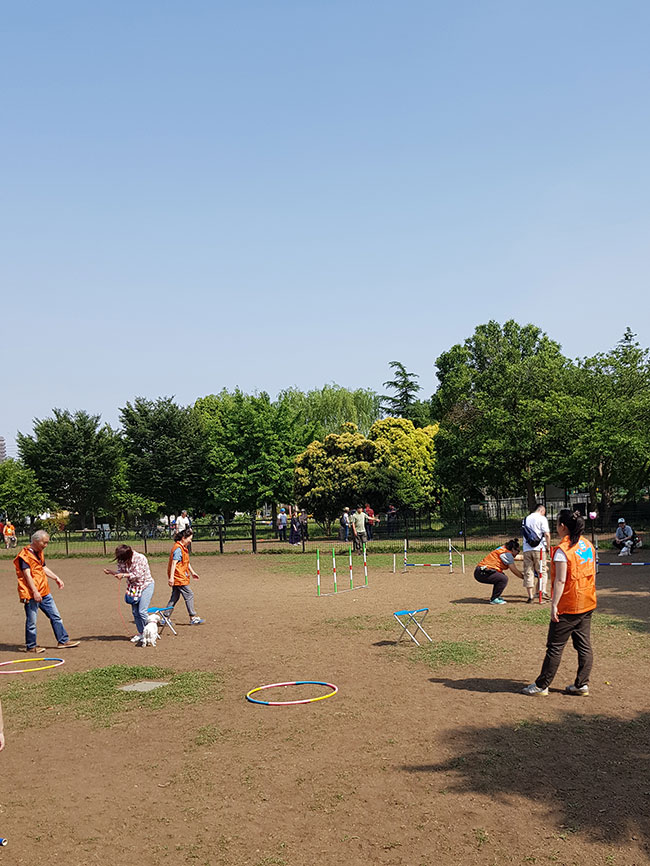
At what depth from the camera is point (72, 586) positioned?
2327 cm

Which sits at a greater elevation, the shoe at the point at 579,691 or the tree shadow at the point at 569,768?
the shoe at the point at 579,691

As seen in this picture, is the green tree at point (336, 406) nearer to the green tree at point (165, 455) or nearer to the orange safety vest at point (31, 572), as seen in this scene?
the green tree at point (165, 455)

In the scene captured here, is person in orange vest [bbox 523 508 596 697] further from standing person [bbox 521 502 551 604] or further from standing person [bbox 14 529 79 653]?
standing person [bbox 14 529 79 653]

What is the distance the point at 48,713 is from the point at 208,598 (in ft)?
31.8

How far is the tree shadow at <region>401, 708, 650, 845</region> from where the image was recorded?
17.7 feet

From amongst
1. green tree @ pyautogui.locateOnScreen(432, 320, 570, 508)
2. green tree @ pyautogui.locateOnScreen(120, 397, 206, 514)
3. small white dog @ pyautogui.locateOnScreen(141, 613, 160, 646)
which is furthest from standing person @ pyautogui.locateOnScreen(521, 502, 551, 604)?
green tree @ pyautogui.locateOnScreen(120, 397, 206, 514)

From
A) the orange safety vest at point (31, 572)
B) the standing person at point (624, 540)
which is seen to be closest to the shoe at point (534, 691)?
the orange safety vest at point (31, 572)

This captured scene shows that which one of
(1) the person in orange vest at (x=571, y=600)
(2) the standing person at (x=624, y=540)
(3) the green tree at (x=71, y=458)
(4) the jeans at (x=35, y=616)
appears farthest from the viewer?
(3) the green tree at (x=71, y=458)

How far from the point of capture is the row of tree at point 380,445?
31859mm

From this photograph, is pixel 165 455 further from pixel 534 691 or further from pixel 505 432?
pixel 534 691

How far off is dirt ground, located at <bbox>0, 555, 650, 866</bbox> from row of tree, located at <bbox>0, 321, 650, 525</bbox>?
68.3 feet

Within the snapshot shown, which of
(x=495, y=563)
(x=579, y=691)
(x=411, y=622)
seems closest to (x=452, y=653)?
(x=411, y=622)

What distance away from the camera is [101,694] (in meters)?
9.28

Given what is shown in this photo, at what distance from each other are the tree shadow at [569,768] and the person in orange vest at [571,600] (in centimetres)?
72
